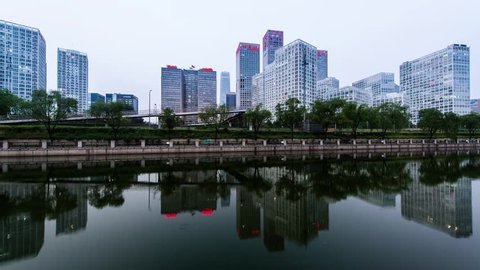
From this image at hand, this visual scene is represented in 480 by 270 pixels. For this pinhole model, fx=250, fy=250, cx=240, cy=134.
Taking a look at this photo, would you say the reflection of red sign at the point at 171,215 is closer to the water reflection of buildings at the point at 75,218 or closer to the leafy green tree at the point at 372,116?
the water reflection of buildings at the point at 75,218

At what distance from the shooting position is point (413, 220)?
8.63 m

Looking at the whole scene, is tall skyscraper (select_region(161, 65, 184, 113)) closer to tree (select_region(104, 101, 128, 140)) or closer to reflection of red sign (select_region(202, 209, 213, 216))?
tree (select_region(104, 101, 128, 140))

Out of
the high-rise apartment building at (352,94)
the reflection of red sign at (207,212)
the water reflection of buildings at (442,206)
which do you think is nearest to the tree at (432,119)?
the water reflection of buildings at (442,206)

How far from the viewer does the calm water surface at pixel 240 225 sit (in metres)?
5.70

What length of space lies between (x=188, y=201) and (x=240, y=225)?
3.74m

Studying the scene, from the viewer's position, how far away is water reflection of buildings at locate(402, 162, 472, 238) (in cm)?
804

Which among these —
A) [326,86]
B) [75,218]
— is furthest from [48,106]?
[326,86]

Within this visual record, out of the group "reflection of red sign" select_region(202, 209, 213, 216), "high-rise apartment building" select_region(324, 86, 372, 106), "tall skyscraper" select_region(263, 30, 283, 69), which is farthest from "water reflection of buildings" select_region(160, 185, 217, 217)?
"tall skyscraper" select_region(263, 30, 283, 69)

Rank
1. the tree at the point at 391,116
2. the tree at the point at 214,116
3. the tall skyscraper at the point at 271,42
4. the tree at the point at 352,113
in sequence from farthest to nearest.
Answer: the tall skyscraper at the point at 271,42 → the tree at the point at 391,116 → the tree at the point at 352,113 → the tree at the point at 214,116

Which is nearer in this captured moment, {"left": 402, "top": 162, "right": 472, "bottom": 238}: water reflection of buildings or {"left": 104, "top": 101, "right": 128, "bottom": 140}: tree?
{"left": 402, "top": 162, "right": 472, "bottom": 238}: water reflection of buildings

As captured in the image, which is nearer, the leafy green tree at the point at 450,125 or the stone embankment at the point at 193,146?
the stone embankment at the point at 193,146

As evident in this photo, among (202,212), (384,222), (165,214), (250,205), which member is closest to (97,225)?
(165,214)

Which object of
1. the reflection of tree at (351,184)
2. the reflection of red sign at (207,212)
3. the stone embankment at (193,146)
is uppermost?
the stone embankment at (193,146)

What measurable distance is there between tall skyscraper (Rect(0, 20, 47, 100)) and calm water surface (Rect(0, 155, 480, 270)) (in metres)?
111
